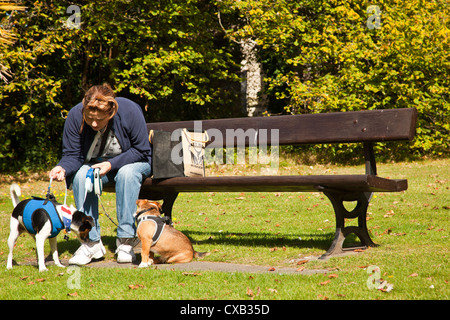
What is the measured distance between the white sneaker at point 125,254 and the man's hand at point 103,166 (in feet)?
2.23

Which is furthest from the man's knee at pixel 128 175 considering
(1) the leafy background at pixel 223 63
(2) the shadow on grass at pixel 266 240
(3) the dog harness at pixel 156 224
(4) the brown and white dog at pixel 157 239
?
(1) the leafy background at pixel 223 63

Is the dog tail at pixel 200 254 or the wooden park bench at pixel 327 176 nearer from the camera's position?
the wooden park bench at pixel 327 176

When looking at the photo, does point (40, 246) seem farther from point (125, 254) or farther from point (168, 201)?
point (168, 201)

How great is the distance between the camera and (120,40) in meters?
14.9

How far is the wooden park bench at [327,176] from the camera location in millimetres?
4684

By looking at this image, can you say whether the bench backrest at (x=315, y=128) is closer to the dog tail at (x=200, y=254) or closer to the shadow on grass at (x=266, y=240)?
the shadow on grass at (x=266, y=240)

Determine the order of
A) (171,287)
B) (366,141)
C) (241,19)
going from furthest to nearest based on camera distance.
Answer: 1. (241,19)
2. (366,141)
3. (171,287)

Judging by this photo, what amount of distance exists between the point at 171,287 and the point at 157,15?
12005 millimetres

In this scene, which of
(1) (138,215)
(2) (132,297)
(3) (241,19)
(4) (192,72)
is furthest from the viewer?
(3) (241,19)

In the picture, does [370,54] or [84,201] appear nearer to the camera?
[84,201]

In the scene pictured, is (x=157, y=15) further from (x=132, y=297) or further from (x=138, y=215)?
(x=132, y=297)

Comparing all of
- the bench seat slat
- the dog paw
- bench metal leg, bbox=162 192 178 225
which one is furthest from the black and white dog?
bench metal leg, bbox=162 192 178 225

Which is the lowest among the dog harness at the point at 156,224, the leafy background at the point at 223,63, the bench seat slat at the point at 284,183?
the dog harness at the point at 156,224

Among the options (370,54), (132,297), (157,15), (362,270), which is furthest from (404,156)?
(132,297)
